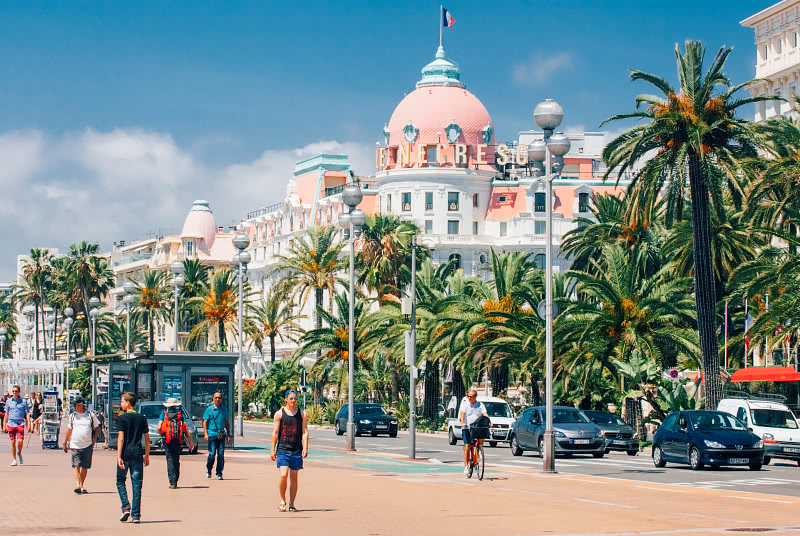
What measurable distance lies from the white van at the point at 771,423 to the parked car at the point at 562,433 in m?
3.80

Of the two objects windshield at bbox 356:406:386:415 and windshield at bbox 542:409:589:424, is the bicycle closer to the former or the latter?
windshield at bbox 542:409:589:424

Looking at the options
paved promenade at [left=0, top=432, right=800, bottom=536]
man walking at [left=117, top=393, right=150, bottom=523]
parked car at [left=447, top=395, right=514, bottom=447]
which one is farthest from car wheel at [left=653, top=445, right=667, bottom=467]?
man walking at [left=117, top=393, right=150, bottom=523]

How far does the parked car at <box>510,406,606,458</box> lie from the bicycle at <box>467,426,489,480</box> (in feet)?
29.2

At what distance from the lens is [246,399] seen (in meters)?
86.0

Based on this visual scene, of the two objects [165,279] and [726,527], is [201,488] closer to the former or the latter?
[726,527]

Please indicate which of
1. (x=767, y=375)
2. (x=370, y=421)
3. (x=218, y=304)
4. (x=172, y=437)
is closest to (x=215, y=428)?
(x=172, y=437)

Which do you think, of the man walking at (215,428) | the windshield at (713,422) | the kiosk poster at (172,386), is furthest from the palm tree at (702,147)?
the man walking at (215,428)

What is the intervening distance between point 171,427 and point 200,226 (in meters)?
121

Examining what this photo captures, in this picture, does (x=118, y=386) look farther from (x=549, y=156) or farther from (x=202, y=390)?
(x=549, y=156)

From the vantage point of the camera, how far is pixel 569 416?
119ft

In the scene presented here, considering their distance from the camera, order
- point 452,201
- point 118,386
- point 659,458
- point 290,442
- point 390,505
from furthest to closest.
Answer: point 452,201
point 118,386
point 659,458
point 390,505
point 290,442

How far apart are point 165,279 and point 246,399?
108 ft

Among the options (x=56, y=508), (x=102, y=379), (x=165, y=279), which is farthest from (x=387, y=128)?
(x=56, y=508)

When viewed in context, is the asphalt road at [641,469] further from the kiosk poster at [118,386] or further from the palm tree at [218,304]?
the palm tree at [218,304]
